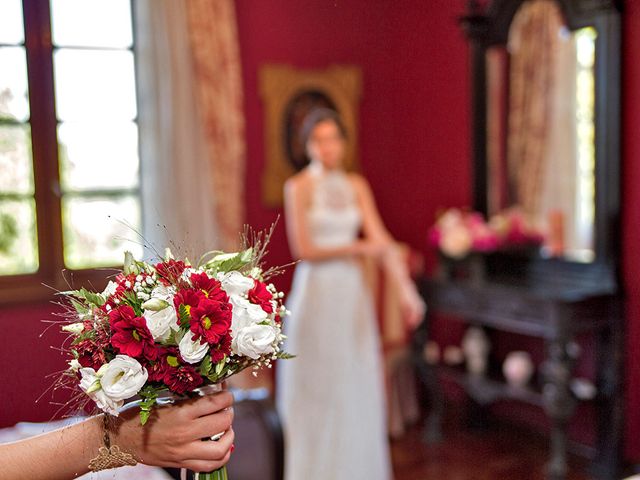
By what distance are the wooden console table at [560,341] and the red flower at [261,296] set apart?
2517 millimetres

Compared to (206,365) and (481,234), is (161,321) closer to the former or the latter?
(206,365)

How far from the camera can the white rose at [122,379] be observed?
3.81 ft

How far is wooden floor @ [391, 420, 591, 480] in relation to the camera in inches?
149

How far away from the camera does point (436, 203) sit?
511 centimetres

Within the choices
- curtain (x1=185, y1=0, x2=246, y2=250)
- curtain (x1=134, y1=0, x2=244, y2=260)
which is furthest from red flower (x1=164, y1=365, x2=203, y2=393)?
curtain (x1=185, y1=0, x2=246, y2=250)

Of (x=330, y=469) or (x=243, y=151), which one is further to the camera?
(x=243, y=151)

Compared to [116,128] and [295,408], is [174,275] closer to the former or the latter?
[295,408]

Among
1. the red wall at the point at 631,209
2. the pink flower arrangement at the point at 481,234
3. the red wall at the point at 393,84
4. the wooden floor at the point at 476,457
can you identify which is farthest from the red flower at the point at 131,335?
the red wall at the point at 393,84

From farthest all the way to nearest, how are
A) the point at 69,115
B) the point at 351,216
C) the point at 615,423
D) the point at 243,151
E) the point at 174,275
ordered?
the point at 243,151
the point at 69,115
the point at 351,216
the point at 615,423
the point at 174,275

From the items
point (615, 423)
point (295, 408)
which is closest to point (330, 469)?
point (295, 408)

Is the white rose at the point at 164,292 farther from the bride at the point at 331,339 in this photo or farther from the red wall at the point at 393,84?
the red wall at the point at 393,84

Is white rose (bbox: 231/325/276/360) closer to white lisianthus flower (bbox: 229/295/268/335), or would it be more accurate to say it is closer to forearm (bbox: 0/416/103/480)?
white lisianthus flower (bbox: 229/295/268/335)

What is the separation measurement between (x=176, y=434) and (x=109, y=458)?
0.40ft

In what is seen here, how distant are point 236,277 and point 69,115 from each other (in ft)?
10.8
